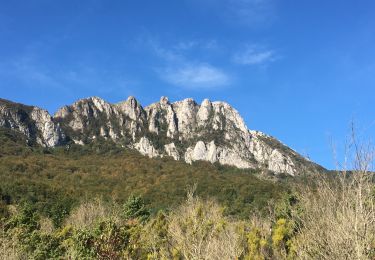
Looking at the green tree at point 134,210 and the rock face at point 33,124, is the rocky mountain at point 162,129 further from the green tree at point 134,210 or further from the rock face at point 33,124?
the green tree at point 134,210

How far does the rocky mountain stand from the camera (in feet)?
513

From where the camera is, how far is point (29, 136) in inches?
6117

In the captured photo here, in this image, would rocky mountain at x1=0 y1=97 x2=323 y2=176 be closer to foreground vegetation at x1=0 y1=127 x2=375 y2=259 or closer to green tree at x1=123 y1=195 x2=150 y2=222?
foreground vegetation at x1=0 y1=127 x2=375 y2=259

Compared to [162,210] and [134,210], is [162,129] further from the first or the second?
[134,210]

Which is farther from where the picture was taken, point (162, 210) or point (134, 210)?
point (162, 210)

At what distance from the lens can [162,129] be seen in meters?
176

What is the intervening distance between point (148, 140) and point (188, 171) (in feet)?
149

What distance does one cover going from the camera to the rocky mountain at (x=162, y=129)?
513 ft

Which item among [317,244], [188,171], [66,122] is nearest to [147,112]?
[66,122]

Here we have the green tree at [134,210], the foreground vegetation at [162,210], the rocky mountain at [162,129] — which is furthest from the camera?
the rocky mountain at [162,129]

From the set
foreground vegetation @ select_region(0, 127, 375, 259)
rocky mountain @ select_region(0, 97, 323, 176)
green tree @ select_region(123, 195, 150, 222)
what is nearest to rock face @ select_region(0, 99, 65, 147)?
rocky mountain @ select_region(0, 97, 323, 176)

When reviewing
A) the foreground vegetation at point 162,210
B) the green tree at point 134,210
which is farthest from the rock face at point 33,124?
the green tree at point 134,210

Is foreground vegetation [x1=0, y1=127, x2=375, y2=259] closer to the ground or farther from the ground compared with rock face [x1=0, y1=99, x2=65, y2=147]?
closer to the ground

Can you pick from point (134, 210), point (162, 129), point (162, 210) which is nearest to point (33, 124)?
point (162, 129)
